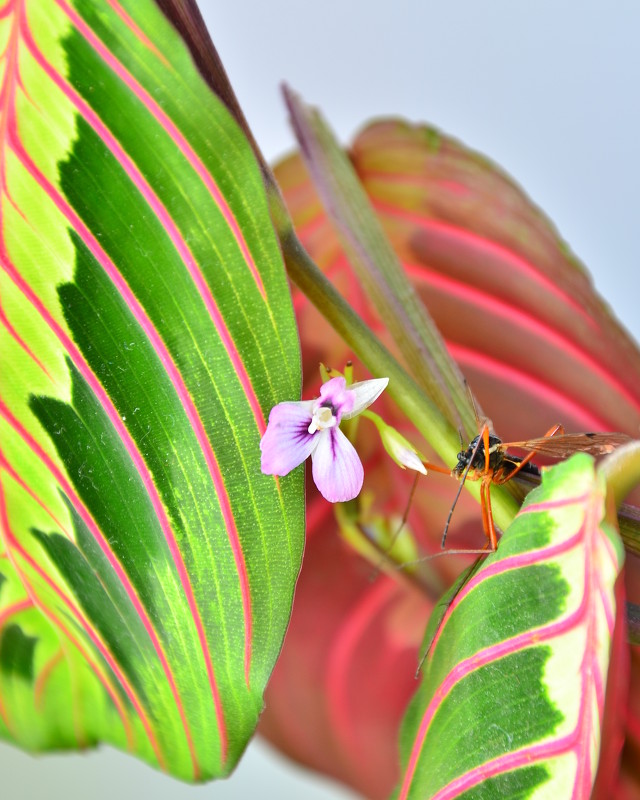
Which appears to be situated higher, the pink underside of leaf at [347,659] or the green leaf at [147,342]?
the green leaf at [147,342]

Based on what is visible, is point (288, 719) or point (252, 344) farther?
point (288, 719)

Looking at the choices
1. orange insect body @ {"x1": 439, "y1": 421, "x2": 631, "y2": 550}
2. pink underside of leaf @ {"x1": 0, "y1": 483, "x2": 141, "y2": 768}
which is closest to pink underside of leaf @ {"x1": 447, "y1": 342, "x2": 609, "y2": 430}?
orange insect body @ {"x1": 439, "y1": 421, "x2": 631, "y2": 550}

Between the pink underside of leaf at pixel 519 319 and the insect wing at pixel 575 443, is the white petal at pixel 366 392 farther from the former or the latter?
the pink underside of leaf at pixel 519 319

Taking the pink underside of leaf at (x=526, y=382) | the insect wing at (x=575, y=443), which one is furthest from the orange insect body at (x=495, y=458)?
the pink underside of leaf at (x=526, y=382)

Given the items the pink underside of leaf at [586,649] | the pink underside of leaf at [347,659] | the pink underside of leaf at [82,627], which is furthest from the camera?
the pink underside of leaf at [347,659]

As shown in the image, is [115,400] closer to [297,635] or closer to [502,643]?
[502,643]

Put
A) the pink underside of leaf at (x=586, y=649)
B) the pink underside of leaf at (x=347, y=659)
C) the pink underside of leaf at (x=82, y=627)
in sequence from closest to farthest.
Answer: the pink underside of leaf at (x=586, y=649) → the pink underside of leaf at (x=82, y=627) → the pink underside of leaf at (x=347, y=659)

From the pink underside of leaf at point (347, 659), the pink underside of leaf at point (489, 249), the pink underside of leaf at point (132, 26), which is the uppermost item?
the pink underside of leaf at point (132, 26)

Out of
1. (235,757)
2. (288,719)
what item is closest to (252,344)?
(235,757)
